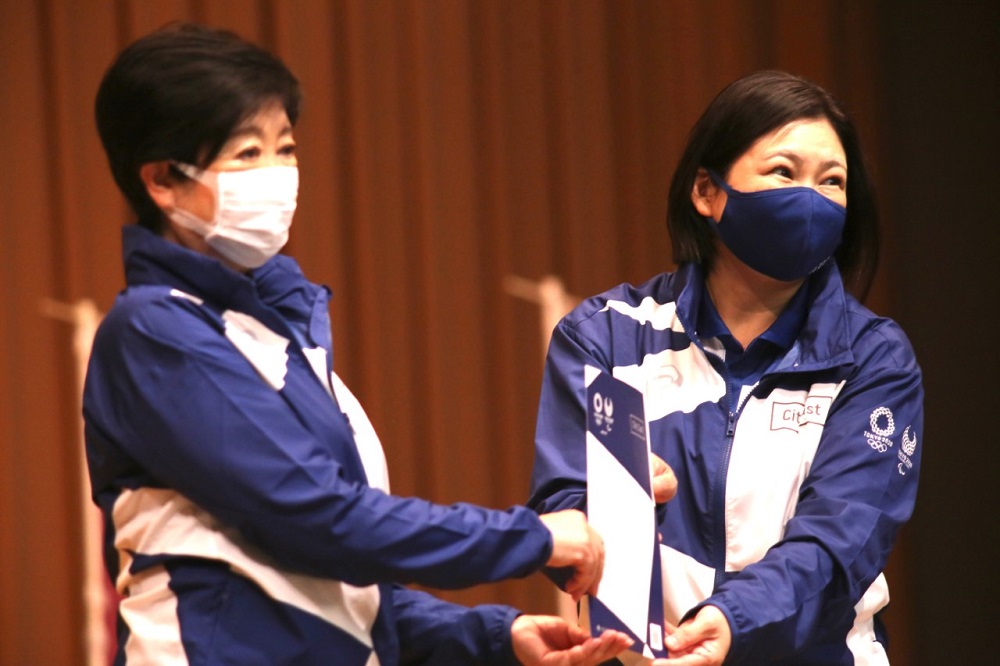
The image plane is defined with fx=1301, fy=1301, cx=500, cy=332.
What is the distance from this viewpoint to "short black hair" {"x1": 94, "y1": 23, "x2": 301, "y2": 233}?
4.92ft

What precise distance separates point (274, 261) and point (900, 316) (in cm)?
273

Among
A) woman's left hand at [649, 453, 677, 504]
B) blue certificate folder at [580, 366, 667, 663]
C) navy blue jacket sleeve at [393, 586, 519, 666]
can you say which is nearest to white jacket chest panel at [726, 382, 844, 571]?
woman's left hand at [649, 453, 677, 504]

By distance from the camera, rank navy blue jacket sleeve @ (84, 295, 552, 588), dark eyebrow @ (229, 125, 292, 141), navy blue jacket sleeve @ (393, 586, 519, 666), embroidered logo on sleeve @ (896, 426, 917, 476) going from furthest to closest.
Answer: embroidered logo on sleeve @ (896, 426, 917, 476) < navy blue jacket sleeve @ (393, 586, 519, 666) < dark eyebrow @ (229, 125, 292, 141) < navy blue jacket sleeve @ (84, 295, 552, 588)

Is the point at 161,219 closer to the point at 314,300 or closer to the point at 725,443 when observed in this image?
the point at 314,300

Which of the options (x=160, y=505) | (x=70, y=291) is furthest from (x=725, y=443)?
(x=70, y=291)

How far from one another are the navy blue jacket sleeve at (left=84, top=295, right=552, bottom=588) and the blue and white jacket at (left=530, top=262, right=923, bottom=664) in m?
0.37

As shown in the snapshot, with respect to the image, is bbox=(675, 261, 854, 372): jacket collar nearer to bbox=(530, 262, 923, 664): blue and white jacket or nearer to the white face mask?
bbox=(530, 262, 923, 664): blue and white jacket

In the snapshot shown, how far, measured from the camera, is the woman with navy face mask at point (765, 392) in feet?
5.82

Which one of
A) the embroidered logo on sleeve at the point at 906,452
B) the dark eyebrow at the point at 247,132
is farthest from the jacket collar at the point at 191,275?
the embroidered logo on sleeve at the point at 906,452

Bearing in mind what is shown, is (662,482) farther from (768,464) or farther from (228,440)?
(228,440)

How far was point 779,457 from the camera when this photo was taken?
1860 mm

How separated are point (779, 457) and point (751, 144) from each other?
483 millimetres

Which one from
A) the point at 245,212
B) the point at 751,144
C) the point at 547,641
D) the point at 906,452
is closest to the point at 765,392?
the point at 906,452

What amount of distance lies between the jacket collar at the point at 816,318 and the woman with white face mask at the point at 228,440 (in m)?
→ 0.50
